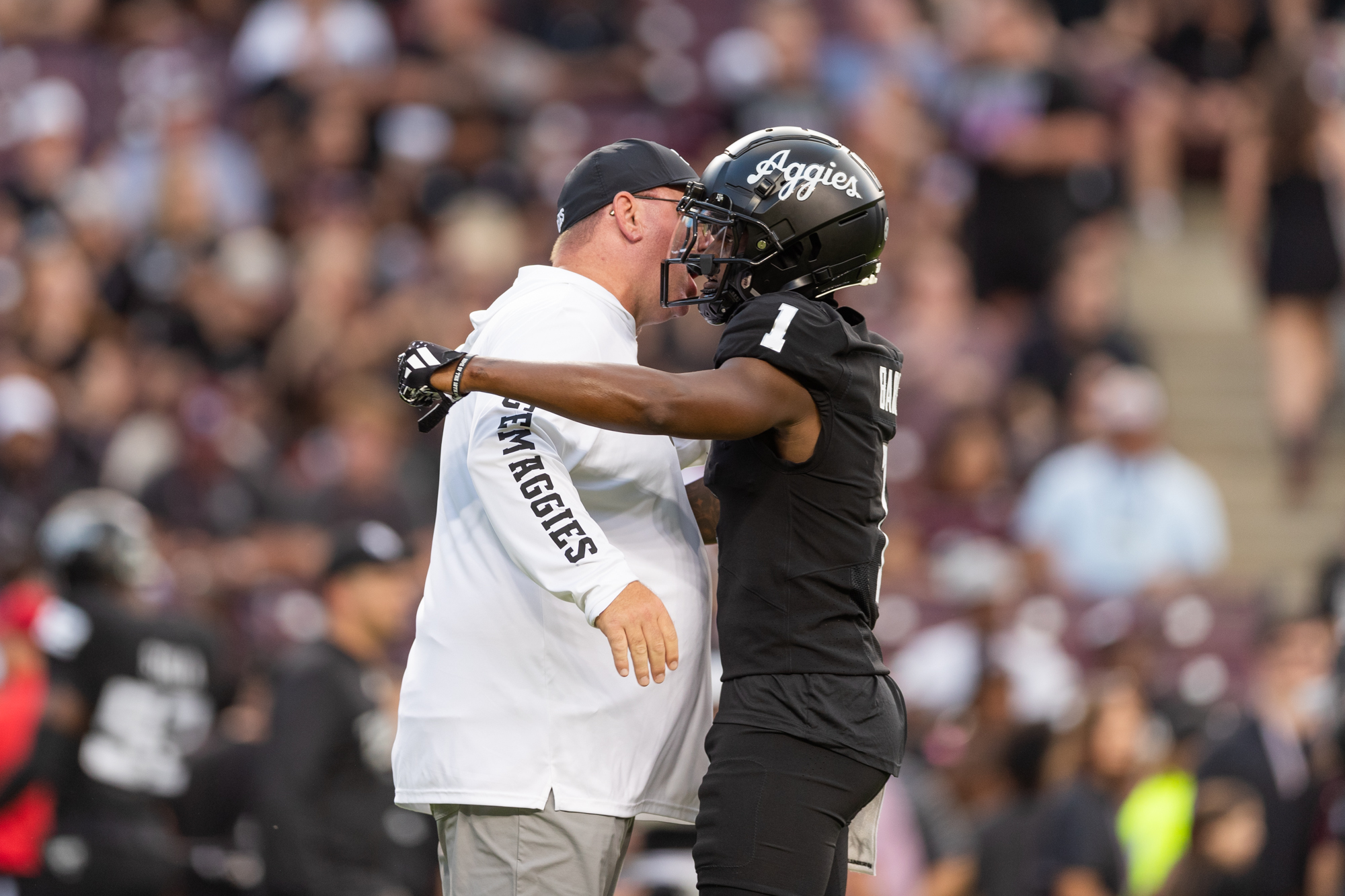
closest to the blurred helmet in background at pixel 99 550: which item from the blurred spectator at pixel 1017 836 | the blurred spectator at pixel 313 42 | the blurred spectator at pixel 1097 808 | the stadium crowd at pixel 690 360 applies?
the stadium crowd at pixel 690 360

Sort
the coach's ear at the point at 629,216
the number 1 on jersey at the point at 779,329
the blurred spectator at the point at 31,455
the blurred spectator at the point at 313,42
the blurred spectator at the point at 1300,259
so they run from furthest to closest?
the blurred spectator at the point at 313,42 < the blurred spectator at the point at 31,455 < the blurred spectator at the point at 1300,259 < the coach's ear at the point at 629,216 < the number 1 on jersey at the point at 779,329

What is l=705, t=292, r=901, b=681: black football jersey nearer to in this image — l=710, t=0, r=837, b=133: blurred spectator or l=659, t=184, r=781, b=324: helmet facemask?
l=659, t=184, r=781, b=324: helmet facemask

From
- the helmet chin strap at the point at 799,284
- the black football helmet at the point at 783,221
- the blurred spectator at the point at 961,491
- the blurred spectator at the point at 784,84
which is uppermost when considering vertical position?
the blurred spectator at the point at 784,84

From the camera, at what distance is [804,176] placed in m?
4.11

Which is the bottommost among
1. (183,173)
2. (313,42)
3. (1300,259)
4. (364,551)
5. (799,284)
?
(364,551)

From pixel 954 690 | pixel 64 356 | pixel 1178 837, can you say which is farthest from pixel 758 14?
pixel 1178 837

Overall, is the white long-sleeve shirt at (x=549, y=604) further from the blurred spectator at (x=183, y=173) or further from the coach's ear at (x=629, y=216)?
the blurred spectator at (x=183, y=173)

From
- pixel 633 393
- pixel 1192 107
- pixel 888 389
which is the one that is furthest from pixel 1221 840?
pixel 1192 107

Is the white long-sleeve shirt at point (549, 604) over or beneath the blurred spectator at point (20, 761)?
over

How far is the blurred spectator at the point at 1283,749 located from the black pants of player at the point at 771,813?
423 cm

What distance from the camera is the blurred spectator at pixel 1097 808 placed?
302 inches

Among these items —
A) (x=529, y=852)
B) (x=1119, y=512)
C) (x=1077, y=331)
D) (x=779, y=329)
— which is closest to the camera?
(x=779, y=329)

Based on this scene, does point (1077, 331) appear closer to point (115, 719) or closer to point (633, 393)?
point (115, 719)

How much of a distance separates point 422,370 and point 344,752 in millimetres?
3833
